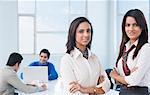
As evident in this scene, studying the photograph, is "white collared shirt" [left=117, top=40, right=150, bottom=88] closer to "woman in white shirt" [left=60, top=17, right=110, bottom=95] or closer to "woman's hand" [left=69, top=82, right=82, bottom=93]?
"woman in white shirt" [left=60, top=17, right=110, bottom=95]

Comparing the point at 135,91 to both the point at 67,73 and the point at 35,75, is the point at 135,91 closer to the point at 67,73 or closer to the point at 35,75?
the point at 67,73

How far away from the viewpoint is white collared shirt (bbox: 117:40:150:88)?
2163 millimetres

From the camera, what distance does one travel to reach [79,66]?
6.61ft

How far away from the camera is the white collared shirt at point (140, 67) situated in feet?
7.10

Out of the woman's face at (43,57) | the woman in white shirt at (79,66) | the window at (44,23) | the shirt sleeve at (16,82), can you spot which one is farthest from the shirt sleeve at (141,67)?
the window at (44,23)

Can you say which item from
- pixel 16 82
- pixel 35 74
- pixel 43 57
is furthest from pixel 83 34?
pixel 43 57

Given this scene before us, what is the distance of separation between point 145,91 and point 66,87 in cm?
57

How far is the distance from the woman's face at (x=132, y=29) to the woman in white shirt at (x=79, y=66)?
1.12ft

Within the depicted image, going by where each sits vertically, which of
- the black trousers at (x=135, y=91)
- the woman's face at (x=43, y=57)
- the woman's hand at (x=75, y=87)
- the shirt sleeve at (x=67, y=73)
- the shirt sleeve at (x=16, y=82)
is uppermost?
the shirt sleeve at (x=67, y=73)

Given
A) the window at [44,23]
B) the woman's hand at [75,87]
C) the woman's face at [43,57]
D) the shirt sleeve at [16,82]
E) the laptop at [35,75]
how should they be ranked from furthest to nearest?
the window at [44,23] → the woman's face at [43,57] → the laptop at [35,75] → the shirt sleeve at [16,82] → the woman's hand at [75,87]

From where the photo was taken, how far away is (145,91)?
2129mm

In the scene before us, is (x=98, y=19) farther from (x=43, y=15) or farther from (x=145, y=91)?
(x=145, y=91)

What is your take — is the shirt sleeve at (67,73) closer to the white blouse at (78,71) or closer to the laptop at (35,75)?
the white blouse at (78,71)

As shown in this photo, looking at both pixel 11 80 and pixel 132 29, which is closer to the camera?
pixel 132 29
